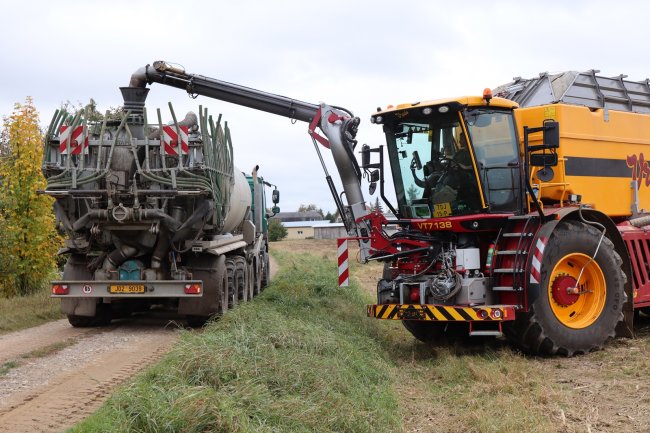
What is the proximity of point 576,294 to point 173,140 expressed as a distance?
20.5 feet

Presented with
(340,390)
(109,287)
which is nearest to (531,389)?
(340,390)

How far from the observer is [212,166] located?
458 inches

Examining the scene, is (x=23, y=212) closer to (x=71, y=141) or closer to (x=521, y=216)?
(x=71, y=141)

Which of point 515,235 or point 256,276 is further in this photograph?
point 256,276

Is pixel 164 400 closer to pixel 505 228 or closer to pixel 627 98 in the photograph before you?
pixel 505 228

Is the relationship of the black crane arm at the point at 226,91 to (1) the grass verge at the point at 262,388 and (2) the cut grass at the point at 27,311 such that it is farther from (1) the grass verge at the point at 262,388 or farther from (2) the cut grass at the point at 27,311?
(1) the grass verge at the point at 262,388

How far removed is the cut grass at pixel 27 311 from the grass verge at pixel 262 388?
16.2ft

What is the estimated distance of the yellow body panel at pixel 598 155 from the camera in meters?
10.1

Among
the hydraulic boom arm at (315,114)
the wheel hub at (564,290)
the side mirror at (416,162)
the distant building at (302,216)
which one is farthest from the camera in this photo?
the distant building at (302,216)

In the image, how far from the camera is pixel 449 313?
9.03 m

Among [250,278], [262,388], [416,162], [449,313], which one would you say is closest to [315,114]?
[250,278]

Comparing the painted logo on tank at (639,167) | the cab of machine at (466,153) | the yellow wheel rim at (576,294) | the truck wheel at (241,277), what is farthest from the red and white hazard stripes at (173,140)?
the painted logo on tank at (639,167)

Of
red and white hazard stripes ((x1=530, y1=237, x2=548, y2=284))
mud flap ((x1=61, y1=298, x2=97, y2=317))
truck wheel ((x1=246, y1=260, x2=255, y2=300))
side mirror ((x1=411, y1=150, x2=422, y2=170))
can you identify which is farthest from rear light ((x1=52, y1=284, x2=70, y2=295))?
red and white hazard stripes ((x1=530, y1=237, x2=548, y2=284))

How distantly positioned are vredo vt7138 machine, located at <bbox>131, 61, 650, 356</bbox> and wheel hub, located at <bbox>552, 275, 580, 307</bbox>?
0.02 m
